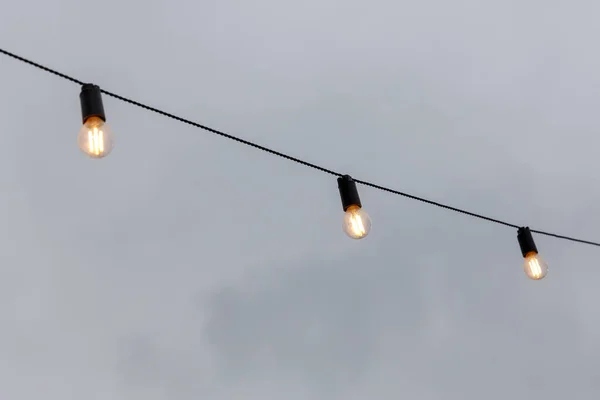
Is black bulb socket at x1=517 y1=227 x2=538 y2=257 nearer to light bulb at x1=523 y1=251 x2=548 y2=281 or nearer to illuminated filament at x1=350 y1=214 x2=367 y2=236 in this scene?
light bulb at x1=523 y1=251 x2=548 y2=281

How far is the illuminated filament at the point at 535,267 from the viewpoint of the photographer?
866cm

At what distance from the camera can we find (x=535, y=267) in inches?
343

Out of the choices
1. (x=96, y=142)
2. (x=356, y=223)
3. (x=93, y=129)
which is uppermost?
(x=356, y=223)

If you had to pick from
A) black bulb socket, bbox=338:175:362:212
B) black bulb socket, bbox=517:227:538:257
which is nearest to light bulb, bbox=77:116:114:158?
black bulb socket, bbox=338:175:362:212

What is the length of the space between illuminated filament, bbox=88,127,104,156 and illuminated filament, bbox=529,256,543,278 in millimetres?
5804

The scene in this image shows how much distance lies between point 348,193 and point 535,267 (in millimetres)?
3099

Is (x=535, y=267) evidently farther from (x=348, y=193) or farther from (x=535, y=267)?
(x=348, y=193)

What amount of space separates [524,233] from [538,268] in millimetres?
486

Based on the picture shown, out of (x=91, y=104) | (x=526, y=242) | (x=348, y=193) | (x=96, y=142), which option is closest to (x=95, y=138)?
(x=96, y=142)

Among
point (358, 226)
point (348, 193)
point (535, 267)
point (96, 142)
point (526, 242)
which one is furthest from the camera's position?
point (526, 242)

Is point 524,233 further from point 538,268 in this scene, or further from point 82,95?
point 82,95

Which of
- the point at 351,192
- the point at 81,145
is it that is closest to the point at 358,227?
the point at 351,192

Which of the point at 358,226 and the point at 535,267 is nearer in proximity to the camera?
the point at 358,226

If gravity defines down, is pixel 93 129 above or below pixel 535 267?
below
